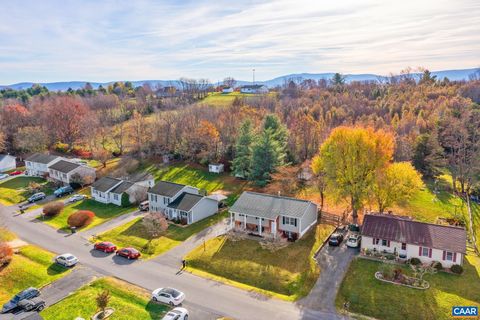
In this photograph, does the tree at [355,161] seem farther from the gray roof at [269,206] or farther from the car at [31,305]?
the car at [31,305]

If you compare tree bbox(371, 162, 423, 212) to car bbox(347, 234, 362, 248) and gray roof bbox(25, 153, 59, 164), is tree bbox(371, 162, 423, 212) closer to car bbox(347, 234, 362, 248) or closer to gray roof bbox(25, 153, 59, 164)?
car bbox(347, 234, 362, 248)

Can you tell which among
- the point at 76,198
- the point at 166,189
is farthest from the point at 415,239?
the point at 76,198

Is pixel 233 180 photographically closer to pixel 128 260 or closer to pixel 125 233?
pixel 125 233

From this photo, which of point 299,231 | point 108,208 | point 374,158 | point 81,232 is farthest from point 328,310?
point 108,208

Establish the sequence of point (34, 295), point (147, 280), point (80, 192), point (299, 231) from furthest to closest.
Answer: point (80, 192) → point (299, 231) → point (147, 280) → point (34, 295)

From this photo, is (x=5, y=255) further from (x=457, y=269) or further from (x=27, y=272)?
(x=457, y=269)

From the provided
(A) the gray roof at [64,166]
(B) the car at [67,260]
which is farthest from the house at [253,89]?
(B) the car at [67,260]
